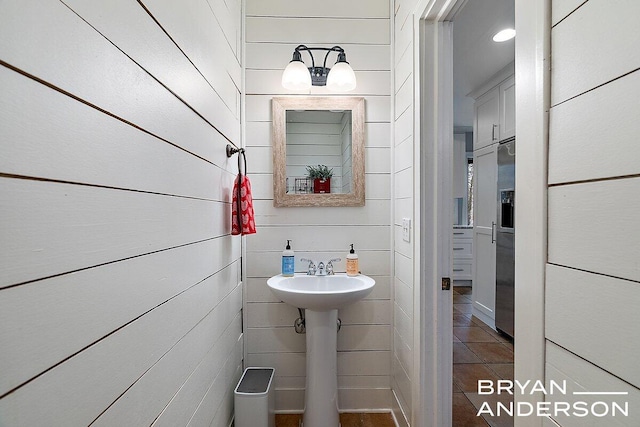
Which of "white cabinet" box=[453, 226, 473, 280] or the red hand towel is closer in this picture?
the red hand towel

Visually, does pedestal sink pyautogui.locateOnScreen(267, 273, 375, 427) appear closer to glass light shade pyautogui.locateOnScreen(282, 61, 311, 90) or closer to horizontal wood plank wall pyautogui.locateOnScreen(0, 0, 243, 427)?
horizontal wood plank wall pyautogui.locateOnScreen(0, 0, 243, 427)

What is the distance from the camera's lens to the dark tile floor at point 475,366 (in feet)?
6.18

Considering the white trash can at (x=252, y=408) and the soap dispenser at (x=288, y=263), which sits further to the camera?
the soap dispenser at (x=288, y=263)

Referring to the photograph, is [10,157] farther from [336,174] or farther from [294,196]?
[336,174]

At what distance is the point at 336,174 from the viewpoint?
1.91m

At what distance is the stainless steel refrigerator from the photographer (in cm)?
270

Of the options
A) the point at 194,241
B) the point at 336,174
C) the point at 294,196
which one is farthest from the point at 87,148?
the point at 336,174

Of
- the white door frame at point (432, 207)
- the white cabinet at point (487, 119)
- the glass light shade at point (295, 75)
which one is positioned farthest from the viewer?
the white cabinet at point (487, 119)

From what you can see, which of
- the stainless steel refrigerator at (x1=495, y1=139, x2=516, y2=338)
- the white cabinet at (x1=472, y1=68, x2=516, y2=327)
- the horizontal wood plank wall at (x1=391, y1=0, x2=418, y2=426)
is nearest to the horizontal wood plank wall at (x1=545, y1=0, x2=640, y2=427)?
the horizontal wood plank wall at (x1=391, y1=0, x2=418, y2=426)

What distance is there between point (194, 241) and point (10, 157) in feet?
2.27

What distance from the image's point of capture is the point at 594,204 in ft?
1.72

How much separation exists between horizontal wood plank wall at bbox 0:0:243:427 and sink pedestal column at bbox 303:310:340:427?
66 centimetres

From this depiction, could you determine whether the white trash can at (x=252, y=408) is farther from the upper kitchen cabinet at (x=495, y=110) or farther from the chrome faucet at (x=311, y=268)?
the upper kitchen cabinet at (x=495, y=110)

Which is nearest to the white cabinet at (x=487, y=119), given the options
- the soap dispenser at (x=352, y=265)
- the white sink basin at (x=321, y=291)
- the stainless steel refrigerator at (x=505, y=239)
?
the stainless steel refrigerator at (x=505, y=239)
